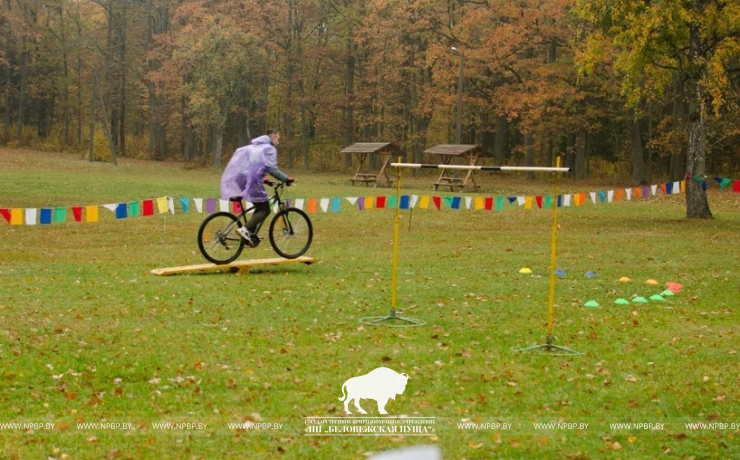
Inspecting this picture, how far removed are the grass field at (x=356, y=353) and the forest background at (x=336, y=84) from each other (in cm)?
2200

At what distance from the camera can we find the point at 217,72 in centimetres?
5700

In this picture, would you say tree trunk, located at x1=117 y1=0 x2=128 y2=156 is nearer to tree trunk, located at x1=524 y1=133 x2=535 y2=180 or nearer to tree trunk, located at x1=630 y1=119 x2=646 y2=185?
tree trunk, located at x1=524 y1=133 x2=535 y2=180

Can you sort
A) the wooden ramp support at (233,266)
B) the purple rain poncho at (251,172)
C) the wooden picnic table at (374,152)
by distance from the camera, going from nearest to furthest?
the wooden ramp support at (233,266) < the purple rain poncho at (251,172) < the wooden picnic table at (374,152)

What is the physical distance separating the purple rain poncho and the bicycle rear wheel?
350 millimetres

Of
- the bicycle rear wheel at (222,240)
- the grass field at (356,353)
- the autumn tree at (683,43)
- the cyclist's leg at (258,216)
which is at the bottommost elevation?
the grass field at (356,353)

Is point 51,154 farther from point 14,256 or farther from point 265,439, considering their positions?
point 265,439

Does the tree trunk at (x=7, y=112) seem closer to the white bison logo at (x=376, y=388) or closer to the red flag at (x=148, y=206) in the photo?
the red flag at (x=148, y=206)

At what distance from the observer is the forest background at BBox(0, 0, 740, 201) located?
154 ft

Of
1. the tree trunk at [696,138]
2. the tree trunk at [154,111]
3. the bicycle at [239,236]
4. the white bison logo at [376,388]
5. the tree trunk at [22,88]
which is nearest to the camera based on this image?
the white bison logo at [376,388]

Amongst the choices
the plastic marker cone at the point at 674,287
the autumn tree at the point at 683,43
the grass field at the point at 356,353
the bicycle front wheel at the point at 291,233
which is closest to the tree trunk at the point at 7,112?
the autumn tree at the point at 683,43

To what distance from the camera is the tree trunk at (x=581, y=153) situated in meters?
48.9

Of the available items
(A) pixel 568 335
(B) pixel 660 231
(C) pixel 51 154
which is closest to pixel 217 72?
(C) pixel 51 154

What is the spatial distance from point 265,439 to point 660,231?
1809cm

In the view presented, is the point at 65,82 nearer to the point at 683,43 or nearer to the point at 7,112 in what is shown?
the point at 7,112
